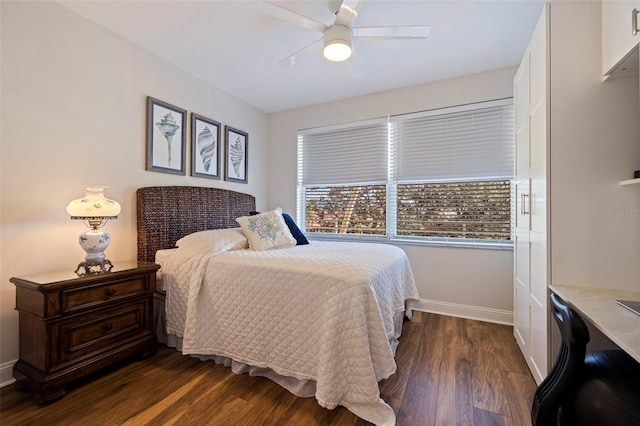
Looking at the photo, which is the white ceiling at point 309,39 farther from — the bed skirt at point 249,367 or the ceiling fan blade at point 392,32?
the bed skirt at point 249,367

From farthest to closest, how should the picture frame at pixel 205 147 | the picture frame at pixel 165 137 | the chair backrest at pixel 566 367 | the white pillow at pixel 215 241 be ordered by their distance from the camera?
the picture frame at pixel 205 147
the picture frame at pixel 165 137
the white pillow at pixel 215 241
the chair backrest at pixel 566 367

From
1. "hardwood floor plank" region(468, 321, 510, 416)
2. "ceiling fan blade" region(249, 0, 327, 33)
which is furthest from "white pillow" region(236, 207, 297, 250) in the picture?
"hardwood floor plank" region(468, 321, 510, 416)

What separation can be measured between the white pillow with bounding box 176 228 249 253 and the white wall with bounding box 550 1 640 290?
2230 mm

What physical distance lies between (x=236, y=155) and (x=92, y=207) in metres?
1.85

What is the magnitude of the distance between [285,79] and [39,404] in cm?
321

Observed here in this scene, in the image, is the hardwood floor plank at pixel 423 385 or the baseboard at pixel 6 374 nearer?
the hardwood floor plank at pixel 423 385

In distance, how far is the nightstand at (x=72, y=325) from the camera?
5.01ft

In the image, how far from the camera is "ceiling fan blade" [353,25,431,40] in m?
1.76

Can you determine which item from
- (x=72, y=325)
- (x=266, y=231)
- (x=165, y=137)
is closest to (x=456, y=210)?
(x=266, y=231)

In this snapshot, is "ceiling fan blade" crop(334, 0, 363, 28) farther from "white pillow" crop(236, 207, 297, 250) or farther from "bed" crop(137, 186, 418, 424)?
"white pillow" crop(236, 207, 297, 250)

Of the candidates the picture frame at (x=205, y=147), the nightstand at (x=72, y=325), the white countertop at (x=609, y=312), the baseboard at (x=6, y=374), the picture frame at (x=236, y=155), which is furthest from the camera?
the picture frame at (x=236, y=155)

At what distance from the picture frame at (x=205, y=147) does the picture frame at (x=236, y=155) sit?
0.46 feet

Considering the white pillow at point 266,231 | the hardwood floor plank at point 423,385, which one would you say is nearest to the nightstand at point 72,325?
the white pillow at point 266,231

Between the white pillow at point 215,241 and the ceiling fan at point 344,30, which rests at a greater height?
the ceiling fan at point 344,30
